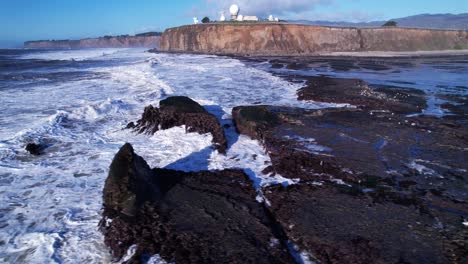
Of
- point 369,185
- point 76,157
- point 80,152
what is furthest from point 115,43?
point 369,185

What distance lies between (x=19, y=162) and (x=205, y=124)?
462 centimetres

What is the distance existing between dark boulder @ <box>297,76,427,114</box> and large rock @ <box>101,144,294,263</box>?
961 centimetres

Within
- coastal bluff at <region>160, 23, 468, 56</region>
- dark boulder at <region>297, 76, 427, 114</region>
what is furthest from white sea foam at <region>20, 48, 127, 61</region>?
dark boulder at <region>297, 76, 427, 114</region>

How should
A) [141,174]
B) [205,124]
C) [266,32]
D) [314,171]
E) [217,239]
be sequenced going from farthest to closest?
1. [266,32]
2. [205,124]
3. [314,171]
4. [141,174]
5. [217,239]

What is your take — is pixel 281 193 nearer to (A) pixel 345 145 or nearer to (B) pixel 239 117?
(A) pixel 345 145

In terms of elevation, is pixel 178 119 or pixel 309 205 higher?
pixel 178 119

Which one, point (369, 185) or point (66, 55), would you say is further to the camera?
point (66, 55)

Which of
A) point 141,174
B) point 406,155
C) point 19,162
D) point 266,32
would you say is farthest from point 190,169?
point 266,32

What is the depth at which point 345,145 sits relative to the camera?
9.45m

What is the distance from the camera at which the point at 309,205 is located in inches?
238

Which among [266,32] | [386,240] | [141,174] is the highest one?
[266,32]

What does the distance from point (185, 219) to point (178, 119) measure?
5.96 m

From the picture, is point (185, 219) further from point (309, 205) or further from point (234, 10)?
point (234, 10)

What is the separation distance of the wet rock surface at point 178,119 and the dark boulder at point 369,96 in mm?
6679
